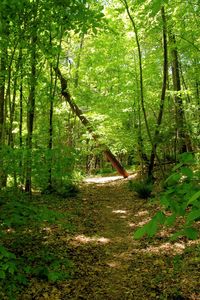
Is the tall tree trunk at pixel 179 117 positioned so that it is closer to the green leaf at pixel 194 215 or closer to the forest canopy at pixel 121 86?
the forest canopy at pixel 121 86

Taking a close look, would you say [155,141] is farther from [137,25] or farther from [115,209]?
[137,25]

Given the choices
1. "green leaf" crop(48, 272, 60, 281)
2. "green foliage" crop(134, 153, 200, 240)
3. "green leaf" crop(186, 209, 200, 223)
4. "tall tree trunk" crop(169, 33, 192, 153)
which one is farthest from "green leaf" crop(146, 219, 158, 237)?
"tall tree trunk" crop(169, 33, 192, 153)

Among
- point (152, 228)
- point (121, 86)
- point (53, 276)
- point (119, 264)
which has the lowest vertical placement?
point (119, 264)

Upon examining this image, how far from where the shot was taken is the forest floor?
4746mm

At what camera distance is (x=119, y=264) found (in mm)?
5887

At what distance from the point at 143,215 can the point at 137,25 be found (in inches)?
291

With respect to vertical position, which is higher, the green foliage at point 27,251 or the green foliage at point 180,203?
the green foliage at point 180,203

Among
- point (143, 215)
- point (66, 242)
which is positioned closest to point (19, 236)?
point (66, 242)

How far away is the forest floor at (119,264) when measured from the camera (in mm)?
4746

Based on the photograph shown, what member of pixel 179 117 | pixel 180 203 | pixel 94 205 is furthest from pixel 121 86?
pixel 180 203

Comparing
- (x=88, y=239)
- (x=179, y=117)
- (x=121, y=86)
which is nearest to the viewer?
(x=88, y=239)

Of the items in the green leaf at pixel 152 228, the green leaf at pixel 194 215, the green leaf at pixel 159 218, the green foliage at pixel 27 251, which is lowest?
the green foliage at pixel 27 251

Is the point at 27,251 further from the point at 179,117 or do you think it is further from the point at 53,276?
the point at 179,117

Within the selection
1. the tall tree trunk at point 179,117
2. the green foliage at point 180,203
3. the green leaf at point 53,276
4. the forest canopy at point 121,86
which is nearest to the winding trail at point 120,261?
the green leaf at point 53,276
